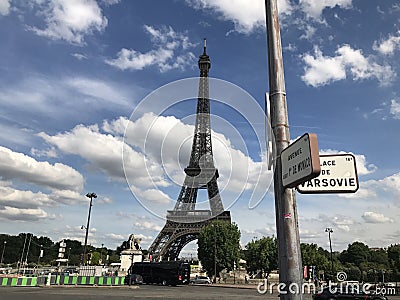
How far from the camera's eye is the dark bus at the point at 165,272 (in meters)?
43.3

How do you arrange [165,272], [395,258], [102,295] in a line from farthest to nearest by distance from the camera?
[395,258]
[165,272]
[102,295]

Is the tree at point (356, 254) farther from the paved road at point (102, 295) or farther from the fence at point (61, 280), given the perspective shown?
the fence at point (61, 280)

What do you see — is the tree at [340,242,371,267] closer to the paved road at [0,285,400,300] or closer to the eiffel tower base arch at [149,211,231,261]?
the eiffel tower base arch at [149,211,231,261]

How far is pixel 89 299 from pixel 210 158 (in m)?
45.0

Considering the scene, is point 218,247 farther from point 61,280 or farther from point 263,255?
point 61,280

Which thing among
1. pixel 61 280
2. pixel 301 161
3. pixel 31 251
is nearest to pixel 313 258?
pixel 61 280

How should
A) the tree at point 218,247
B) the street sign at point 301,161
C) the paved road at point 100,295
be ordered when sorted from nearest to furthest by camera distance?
the street sign at point 301,161 < the paved road at point 100,295 < the tree at point 218,247

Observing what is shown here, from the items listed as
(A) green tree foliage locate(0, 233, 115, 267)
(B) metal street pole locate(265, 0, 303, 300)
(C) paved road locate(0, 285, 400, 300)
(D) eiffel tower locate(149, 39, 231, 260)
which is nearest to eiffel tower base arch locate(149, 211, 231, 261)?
(D) eiffel tower locate(149, 39, 231, 260)

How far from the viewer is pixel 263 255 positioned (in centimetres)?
5991

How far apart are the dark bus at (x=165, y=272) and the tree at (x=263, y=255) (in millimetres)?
18980

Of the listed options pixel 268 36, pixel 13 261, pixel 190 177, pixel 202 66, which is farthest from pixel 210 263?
pixel 13 261

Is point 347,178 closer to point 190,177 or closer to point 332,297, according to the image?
point 332,297

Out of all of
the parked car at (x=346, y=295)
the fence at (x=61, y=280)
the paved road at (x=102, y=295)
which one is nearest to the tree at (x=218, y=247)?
the fence at (x=61, y=280)

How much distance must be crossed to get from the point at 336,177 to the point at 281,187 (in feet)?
1.36
